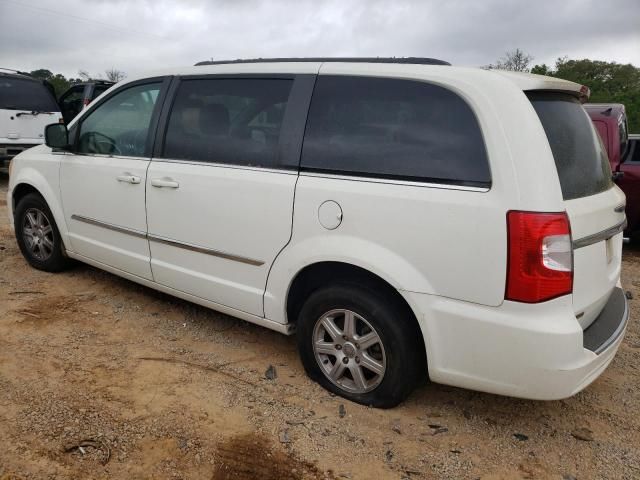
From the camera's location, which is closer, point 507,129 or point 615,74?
point 507,129

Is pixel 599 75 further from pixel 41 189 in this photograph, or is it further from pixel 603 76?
pixel 41 189

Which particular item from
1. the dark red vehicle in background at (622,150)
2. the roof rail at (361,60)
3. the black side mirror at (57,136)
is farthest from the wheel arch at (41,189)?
the dark red vehicle in background at (622,150)

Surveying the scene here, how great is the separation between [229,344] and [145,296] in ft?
3.82

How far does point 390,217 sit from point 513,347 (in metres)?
0.79

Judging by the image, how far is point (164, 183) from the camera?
353cm

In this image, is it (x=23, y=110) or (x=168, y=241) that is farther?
(x=23, y=110)

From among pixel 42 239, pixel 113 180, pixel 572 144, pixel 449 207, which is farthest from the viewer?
pixel 42 239

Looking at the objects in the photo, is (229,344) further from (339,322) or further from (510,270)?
(510,270)

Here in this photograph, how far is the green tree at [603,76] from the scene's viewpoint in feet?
65.0

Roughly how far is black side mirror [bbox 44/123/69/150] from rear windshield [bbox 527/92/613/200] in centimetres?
346

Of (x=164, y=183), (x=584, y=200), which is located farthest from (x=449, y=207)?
(x=164, y=183)

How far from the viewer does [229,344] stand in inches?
146

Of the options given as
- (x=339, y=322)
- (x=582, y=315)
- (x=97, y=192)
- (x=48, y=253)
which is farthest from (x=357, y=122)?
(x=48, y=253)

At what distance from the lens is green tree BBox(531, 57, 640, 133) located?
19816mm
